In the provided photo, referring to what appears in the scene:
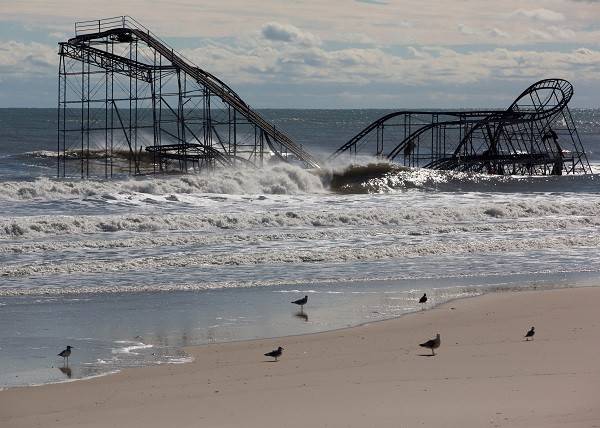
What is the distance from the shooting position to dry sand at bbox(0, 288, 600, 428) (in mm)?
11070

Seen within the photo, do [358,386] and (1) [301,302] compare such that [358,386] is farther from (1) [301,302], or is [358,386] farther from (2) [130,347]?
(1) [301,302]

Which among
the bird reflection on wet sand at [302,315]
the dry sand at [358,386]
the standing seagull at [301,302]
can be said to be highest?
the standing seagull at [301,302]

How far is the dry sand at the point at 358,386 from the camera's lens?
36.3 feet

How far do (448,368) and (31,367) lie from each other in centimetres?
523

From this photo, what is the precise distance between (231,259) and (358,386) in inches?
457

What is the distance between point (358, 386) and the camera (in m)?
12.4

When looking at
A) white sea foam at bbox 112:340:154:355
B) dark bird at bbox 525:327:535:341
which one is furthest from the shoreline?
dark bird at bbox 525:327:535:341

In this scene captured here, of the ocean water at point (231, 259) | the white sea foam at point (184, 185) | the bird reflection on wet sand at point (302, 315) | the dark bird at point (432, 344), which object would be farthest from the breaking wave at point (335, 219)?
the dark bird at point (432, 344)

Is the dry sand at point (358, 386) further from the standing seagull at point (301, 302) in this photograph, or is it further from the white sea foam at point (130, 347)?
the standing seagull at point (301, 302)

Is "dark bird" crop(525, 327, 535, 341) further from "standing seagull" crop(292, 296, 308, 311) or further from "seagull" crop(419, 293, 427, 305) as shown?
"standing seagull" crop(292, 296, 308, 311)

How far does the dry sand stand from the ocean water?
0.85 metres

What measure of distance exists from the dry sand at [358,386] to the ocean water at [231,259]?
2.80 ft

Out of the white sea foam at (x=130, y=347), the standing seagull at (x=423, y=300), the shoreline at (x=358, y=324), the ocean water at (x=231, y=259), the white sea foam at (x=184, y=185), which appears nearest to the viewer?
the shoreline at (x=358, y=324)

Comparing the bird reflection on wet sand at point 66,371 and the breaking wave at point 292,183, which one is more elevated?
the breaking wave at point 292,183
